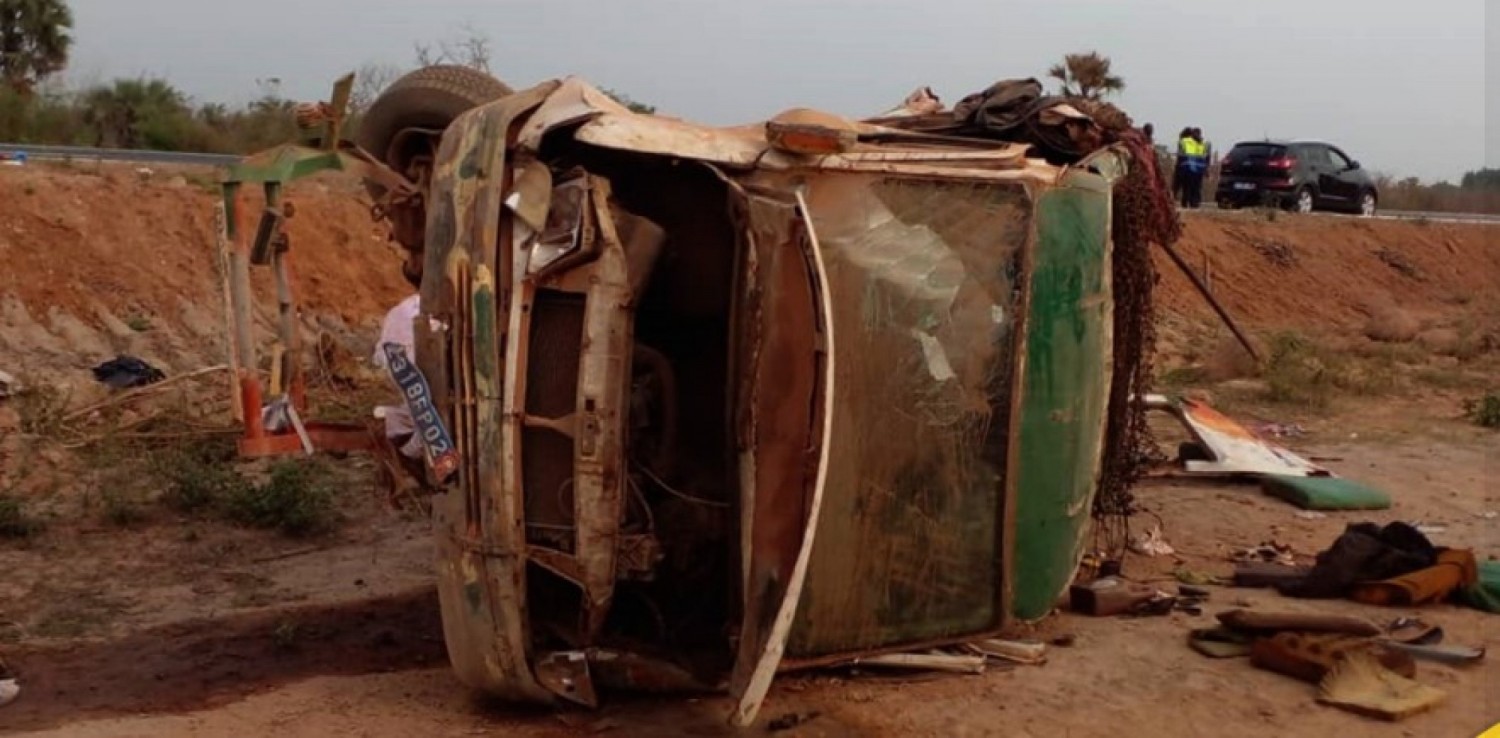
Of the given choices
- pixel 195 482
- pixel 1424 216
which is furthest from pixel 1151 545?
pixel 1424 216

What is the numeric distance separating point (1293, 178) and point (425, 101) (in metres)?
22.5

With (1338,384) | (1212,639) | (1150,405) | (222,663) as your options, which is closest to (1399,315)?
(1338,384)

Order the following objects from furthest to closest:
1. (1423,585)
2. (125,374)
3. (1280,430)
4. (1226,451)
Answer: (1280,430)
(125,374)
(1226,451)
(1423,585)

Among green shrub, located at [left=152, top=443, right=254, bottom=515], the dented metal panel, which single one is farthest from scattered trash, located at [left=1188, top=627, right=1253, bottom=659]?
green shrub, located at [left=152, top=443, right=254, bottom=515]

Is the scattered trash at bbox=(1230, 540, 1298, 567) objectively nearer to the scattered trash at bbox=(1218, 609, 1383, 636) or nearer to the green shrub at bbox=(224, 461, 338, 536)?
the scattered trash at bbox=(1218, 609, 1383, 636)

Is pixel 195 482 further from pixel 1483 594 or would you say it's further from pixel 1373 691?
pixel 1483 594

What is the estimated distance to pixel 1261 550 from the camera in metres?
7.86

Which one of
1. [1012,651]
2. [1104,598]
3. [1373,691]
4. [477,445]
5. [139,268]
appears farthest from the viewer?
[139,268]

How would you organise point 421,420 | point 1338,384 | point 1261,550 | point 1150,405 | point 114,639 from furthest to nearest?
point 1338,384 < point 1150,405 < point 1261,550 < point 114,639 < point 421,420

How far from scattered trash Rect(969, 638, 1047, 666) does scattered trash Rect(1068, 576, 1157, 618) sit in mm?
704

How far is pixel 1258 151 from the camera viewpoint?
26.7 metres

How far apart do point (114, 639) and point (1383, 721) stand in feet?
15.8

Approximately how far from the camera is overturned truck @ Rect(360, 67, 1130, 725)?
4.92m

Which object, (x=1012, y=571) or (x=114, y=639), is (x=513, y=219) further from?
(x=114, y=639)
